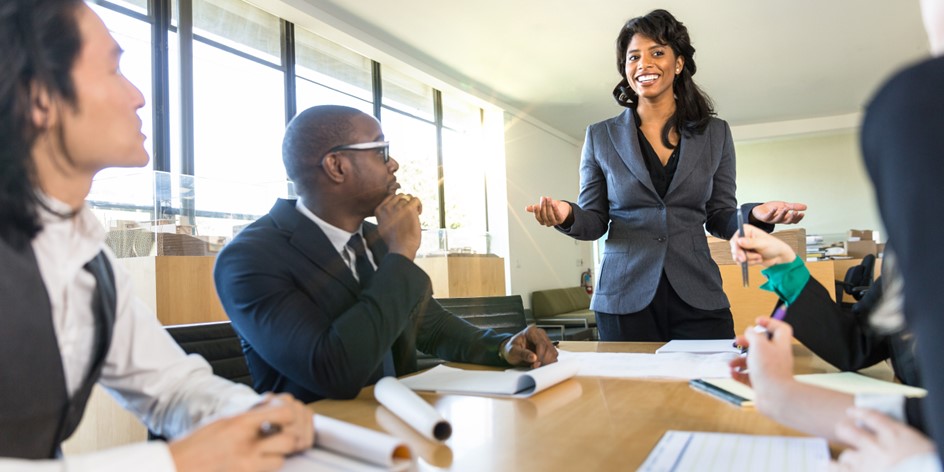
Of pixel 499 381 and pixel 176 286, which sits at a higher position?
pixel 176 286

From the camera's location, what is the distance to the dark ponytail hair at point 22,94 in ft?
2.68

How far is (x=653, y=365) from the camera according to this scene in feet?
4.92

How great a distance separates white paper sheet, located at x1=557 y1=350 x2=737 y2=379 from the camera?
1375 millimetres

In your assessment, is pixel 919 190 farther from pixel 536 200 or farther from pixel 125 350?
pixel 536 200

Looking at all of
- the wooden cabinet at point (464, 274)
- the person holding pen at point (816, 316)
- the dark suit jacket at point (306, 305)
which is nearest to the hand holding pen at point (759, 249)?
the person holding pen at point (816, 316)

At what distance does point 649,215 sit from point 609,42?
577 centimetres

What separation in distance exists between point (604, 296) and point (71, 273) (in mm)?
1574

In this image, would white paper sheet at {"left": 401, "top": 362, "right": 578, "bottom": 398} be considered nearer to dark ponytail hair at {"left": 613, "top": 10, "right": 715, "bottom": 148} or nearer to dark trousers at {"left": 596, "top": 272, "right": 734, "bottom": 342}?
dark trousers at {"left": 596, "top": 272, "right": 734, "bottom": 342}

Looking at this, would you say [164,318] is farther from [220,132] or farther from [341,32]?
[341,32]

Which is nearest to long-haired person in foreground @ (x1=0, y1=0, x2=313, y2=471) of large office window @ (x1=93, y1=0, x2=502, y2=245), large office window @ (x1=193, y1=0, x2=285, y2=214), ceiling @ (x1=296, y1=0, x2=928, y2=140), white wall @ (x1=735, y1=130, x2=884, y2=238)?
large office window @ (x1=93, y1=0, x2=502, y2=245)

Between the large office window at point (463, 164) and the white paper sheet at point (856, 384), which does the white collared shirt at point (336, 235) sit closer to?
the white paper sheet at point (856, 384)

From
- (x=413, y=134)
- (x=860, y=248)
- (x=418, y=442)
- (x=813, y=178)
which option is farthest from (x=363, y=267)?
(x=813, y=178)

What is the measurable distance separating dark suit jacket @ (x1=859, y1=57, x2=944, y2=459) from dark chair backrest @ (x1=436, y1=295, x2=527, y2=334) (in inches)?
79.1

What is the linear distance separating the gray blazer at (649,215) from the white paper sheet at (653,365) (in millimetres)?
416
